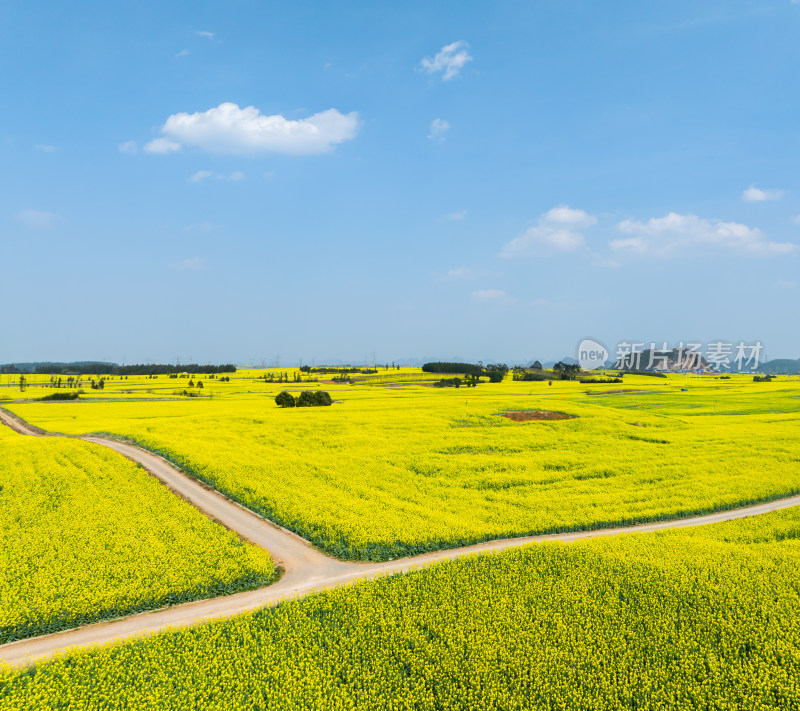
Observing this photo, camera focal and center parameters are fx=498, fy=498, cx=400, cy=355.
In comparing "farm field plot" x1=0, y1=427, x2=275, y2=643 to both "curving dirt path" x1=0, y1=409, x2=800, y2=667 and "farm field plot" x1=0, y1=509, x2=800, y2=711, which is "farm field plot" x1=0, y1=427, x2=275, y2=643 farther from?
"farm field plot" x1=0, y1=509, x2=800, y2=711

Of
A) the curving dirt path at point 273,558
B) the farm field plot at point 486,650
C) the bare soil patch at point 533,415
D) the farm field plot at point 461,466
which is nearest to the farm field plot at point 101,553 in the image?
the curving dirt path at point 273,558

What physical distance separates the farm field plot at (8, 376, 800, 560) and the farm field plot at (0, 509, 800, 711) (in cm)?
677

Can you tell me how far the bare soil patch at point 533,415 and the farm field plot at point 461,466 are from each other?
1.89 metres

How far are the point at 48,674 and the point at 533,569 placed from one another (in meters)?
17.5

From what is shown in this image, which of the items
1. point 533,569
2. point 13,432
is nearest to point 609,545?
point 533,569

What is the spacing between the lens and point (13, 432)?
204 feet

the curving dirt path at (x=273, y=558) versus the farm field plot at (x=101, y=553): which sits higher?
the farm field plot at (x=101, y=553)

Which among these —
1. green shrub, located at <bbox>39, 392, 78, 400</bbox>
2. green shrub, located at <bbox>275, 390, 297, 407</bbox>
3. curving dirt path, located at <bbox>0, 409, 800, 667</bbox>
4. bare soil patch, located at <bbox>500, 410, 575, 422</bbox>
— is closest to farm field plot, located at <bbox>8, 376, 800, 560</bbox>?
curving dirt path, located at <bbox>0, 409, 800, 667</bbox>

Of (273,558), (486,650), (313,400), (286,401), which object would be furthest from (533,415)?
(486,650)

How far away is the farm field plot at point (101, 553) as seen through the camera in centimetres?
1930

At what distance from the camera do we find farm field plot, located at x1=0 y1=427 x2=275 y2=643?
19.3m

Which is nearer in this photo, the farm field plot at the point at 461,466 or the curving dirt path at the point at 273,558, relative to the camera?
the curving dirt path at the point at 273,558

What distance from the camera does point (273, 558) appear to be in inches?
968

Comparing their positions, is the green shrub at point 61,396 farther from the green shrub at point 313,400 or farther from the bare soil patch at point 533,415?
the bare soil patch at point 533,415
